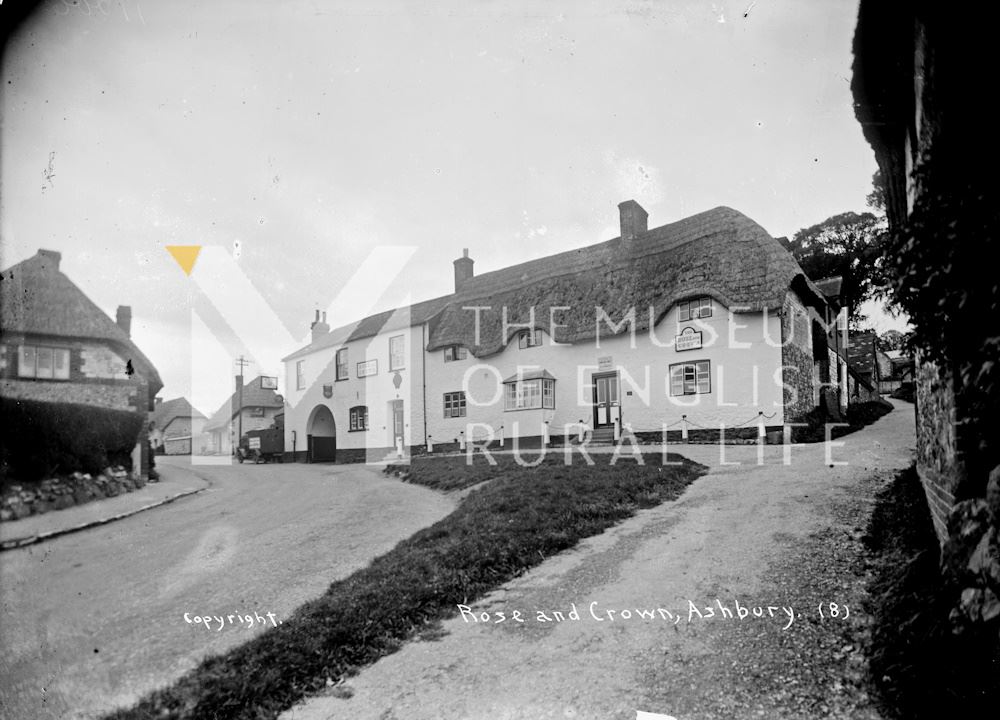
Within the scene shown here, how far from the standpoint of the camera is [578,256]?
21.3 m

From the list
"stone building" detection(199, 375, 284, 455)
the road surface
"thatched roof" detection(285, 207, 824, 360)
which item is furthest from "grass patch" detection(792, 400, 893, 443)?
"stone building" detection(199, 375, 284, 455)

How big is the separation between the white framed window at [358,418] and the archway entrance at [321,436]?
1.60 m

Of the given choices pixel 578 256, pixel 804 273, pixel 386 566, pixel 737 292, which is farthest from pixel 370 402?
pixel 386 566

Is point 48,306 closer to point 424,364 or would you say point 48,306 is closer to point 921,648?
point 921,648

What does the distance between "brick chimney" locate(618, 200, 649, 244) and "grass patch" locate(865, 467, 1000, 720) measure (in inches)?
611

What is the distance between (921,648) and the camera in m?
2.89

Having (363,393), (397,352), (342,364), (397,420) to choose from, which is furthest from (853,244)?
(342,364)

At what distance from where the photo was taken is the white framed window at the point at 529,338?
20.5 m

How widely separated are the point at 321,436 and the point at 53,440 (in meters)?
26.5

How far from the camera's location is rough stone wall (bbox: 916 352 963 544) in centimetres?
367

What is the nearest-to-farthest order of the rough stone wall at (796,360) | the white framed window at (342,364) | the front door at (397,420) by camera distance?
the rough stone wall at (796,360), the front door at (397,420), the white framed window at (342,364)

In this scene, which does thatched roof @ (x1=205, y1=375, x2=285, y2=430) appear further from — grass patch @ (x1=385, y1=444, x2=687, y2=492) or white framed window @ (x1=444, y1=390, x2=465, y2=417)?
grass patch @ (x1=385, y1=444, x2=687, y2=492)

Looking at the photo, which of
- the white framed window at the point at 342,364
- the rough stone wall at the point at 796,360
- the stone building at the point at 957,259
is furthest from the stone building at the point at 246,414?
the stone building at the point at 957,259

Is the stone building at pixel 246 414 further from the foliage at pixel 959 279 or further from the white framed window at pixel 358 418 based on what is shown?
the foliage at pixel 959 279
